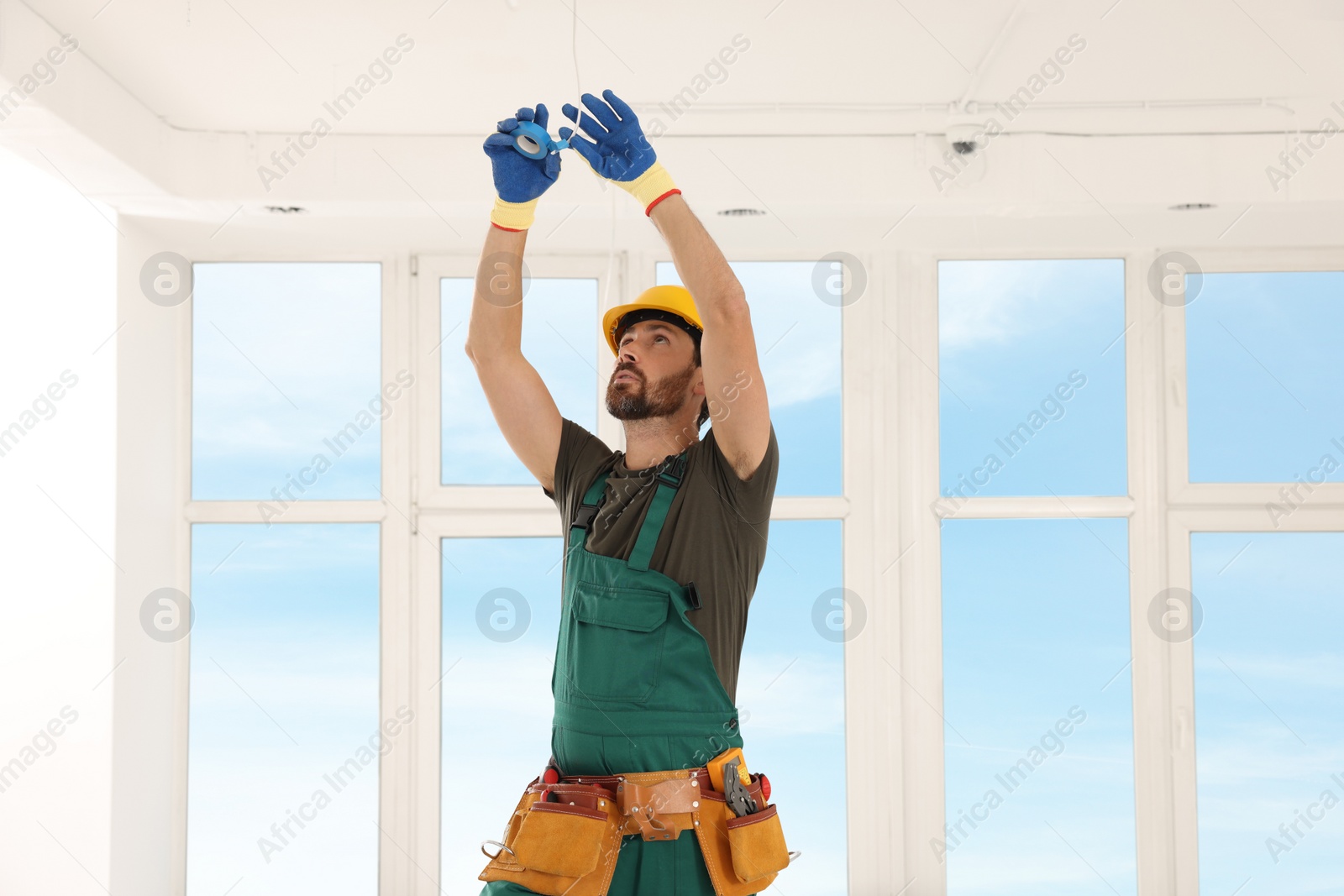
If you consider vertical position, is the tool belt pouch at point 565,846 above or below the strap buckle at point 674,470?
below

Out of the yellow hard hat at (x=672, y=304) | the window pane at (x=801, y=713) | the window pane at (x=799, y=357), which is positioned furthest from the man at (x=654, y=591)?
the window pane at (x=799, y=357)

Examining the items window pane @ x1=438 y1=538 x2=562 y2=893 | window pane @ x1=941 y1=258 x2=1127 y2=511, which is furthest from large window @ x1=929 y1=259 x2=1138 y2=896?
window pane @ x1=438 y1=538 x2=562 y2=893

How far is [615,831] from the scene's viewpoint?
1710 mm

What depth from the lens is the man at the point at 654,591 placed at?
172cm

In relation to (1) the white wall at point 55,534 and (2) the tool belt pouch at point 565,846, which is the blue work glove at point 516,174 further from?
(1) the white wall at point 55,534

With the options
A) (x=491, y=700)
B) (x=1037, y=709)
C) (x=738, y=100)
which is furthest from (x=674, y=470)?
(x=1037, y=709)

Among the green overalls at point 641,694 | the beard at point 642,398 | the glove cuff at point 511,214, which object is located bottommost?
the green overalls at point 641,694

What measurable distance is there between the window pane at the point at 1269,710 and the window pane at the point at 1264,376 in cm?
26

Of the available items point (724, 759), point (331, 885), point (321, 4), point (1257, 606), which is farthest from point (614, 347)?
point (1257, 606)

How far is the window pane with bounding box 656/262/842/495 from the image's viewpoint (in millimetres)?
3826

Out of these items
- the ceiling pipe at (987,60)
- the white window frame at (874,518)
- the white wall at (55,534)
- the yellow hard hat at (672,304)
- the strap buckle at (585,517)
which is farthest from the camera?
the white window frame at (874,518)

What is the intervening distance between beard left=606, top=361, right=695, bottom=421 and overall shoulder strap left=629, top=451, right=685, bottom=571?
4.6 inches

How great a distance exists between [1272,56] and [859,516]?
1.78m

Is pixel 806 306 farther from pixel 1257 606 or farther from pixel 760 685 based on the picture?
pixel 1257 606
